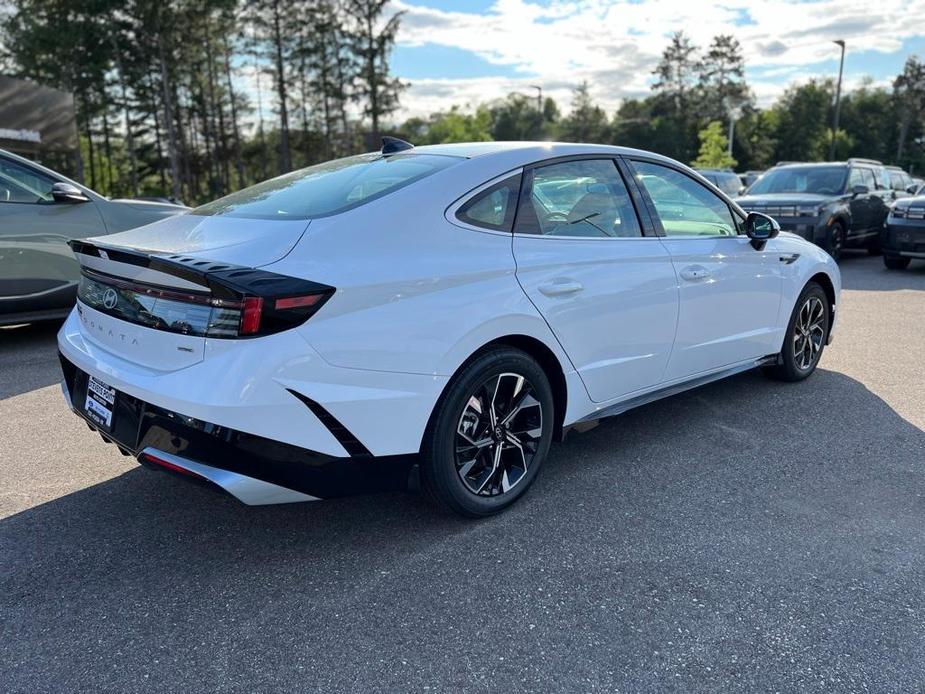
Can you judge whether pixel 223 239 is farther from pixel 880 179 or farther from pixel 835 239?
pixel 880 179

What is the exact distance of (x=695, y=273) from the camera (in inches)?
157

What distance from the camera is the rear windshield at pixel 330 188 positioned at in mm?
3045

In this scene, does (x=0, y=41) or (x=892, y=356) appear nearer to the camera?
(x=892, y=356)

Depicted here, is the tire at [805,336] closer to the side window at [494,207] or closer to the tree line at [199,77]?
the side window at [494,207]

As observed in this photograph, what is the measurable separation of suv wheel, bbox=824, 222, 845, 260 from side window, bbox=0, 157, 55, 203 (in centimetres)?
1088

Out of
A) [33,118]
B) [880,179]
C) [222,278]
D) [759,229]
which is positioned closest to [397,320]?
[222,278]

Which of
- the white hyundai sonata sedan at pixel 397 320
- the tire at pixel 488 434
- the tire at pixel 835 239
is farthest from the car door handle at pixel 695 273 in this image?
the tire at pixel 835 239

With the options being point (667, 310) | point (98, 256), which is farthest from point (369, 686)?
point (667, 310)

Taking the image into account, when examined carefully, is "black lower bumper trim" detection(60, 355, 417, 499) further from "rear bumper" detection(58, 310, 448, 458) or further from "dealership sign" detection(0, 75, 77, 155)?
"dealership sign" detection(0, 75, 77, 155)

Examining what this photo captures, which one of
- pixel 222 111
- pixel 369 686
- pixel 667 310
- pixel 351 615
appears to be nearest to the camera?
pixel 369 686

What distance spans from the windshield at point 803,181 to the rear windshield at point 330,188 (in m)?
10.9

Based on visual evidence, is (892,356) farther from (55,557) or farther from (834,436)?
(55,557)

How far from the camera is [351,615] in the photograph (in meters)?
2.52

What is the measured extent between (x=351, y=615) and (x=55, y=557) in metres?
1.29
